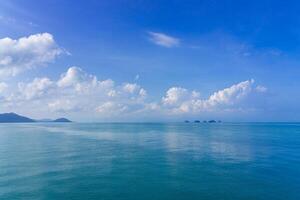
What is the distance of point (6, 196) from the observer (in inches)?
1145

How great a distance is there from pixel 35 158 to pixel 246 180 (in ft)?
144

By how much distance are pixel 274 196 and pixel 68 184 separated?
89.8 feet

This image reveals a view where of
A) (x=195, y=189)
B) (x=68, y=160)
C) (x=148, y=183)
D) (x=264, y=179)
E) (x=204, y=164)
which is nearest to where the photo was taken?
(x=195, y=189)

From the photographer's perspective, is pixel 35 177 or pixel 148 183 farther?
pixel 35 177

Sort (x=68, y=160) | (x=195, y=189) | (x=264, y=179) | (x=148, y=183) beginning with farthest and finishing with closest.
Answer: (x=68, y=160)
(x=264, y=179)
(x=148, y=183)
(x=195, y=189)

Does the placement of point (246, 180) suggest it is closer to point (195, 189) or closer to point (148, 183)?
point (195, 189)

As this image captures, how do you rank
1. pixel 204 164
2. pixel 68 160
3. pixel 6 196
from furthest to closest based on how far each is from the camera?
pixel 68 160 < pixel 204 164 < pixel 6 196

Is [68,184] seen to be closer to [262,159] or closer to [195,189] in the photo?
[195,189]

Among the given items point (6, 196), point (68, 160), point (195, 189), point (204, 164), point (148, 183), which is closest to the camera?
point (6, 196)

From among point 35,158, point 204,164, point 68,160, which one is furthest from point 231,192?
point 35,158

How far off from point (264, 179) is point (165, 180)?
15.3 meters

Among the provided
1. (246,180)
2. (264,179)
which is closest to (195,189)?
(246,180)

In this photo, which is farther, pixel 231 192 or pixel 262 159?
pixel 262 159

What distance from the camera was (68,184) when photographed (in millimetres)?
34000
